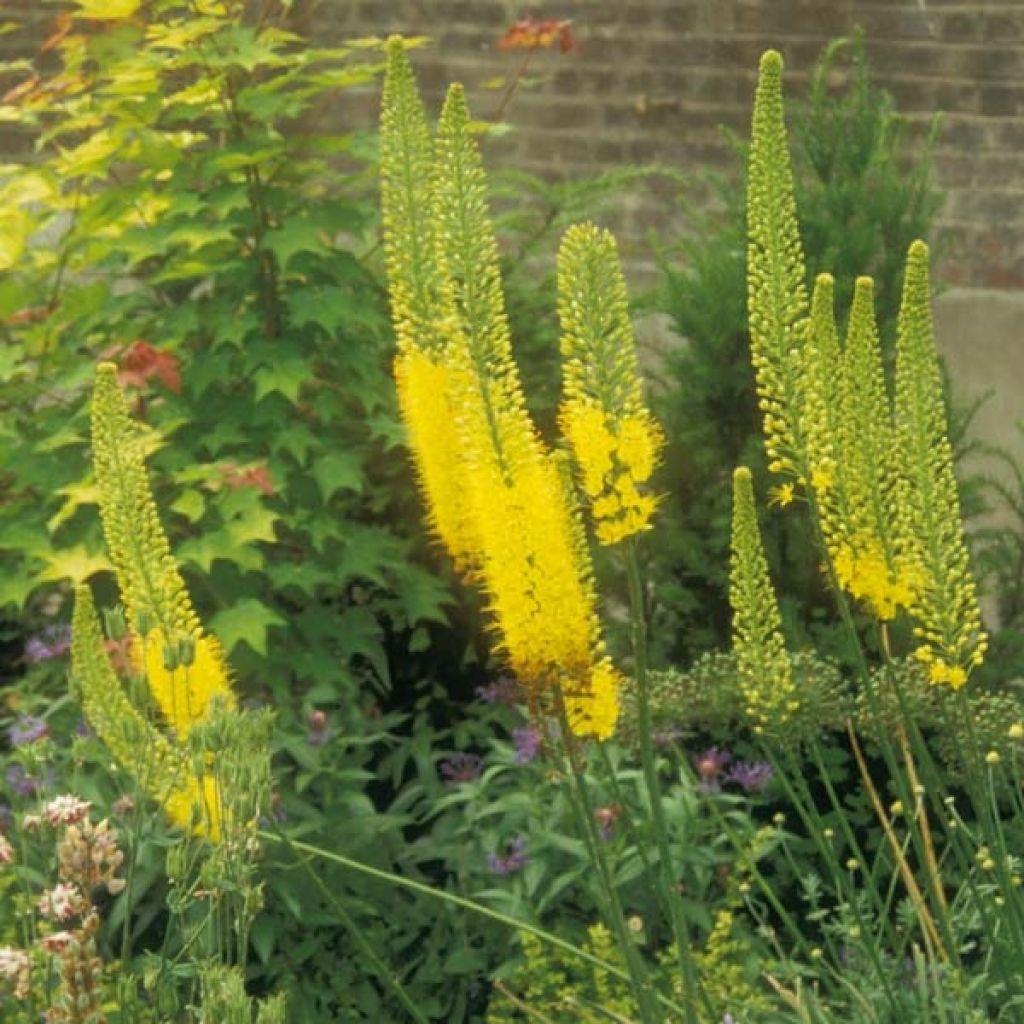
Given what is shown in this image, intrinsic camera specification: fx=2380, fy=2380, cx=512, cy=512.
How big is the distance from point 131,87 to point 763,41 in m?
3.78

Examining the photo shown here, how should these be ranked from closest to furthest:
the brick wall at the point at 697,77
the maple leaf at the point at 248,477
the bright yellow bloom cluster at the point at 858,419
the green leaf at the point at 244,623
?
the bright yellow bloom cluster at the point at 858,419 < the green leaf at the point at 244,623 < the maple leaf at the point at 248,477 < the brick wall at the point at 697,77

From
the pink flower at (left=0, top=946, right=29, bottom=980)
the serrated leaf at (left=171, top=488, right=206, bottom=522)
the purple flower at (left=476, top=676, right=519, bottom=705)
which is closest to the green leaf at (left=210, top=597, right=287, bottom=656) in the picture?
the serrated leaf at (left=171, top=488, right=206, bottom=522)

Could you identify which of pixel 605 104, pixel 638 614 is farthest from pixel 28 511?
pixel 605 104

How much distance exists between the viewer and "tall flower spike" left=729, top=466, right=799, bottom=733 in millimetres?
3527

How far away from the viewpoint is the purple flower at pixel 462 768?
5738 mm

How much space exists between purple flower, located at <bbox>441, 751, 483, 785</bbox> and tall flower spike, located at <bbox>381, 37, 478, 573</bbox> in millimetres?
2256

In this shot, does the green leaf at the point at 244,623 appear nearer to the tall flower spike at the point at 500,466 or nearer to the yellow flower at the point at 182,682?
the yellow flower at the point at 182,682

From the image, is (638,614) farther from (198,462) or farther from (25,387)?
(25,387)

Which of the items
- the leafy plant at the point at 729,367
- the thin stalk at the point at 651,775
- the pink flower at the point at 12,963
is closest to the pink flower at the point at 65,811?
the pink flower at the point at 12,963

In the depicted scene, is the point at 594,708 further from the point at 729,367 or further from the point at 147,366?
the point at 729,367

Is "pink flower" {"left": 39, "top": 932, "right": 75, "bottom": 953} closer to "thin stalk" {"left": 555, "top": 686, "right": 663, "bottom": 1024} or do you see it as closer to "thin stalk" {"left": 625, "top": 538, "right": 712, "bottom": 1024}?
"thin stalk" {"left": 555, "top": 686, "right": 663, "bottom": 1024}

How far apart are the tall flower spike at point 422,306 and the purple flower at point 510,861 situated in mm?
1870

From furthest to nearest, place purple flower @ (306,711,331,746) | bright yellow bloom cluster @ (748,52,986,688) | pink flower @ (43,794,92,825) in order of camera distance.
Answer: purple flower @ (306,711,331,746)
pink flower @ (43,794,92,825)
bright yellow bloom cluster @ (748,52,986,688)

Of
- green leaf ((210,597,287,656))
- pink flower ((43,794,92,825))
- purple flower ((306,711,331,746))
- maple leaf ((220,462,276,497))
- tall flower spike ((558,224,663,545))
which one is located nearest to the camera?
tall flower spike ((558,224,663,545))
